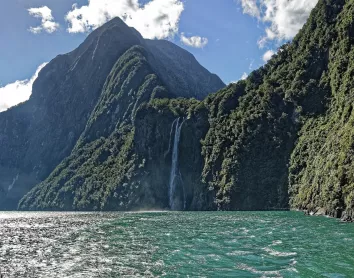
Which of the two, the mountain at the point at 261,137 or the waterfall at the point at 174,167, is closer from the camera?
the mountain at the point at 261,137

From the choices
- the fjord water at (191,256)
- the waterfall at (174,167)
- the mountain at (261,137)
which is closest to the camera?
the fjord water at (191,256)

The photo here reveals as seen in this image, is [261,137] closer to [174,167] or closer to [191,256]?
[174,167]

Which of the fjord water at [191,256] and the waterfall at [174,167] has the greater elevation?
the waterfall at [174,167]

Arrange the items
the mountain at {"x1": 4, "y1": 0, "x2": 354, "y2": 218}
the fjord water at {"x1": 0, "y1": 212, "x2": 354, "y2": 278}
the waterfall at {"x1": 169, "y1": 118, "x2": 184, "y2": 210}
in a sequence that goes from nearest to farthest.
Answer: the fjord water at {"x1": 0, "y1": 212, "x2": 354, "y2": 278}, the mountain at {"x1": 4, "y1": 0, "x2": 354, "y2": 218}, the waterfall at {"x1": 169, "y1": 118, "x2": 184, "y2": 210}

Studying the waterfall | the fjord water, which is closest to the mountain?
the waterfall

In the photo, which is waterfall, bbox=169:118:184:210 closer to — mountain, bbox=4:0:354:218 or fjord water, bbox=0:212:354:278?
mountain, bbox=4:0:354:218

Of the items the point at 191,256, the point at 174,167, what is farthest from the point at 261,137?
the point at 191,256

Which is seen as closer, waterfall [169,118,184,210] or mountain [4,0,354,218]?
mountain [4,0,354,218]

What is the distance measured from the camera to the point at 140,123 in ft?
625

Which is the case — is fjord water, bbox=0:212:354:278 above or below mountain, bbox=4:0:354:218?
below

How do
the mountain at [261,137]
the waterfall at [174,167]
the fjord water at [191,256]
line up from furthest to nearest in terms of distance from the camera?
the waterfall at [174,167] → the mountain at [261,137] → the fjord water at [191,256]

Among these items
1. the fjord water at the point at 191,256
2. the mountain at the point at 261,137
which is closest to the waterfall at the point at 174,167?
the mountain at the point at 261,137

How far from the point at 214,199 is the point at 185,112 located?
5183 cm

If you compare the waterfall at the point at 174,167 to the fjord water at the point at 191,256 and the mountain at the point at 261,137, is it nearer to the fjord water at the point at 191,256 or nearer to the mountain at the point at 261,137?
the mountain at the point at 261,137
